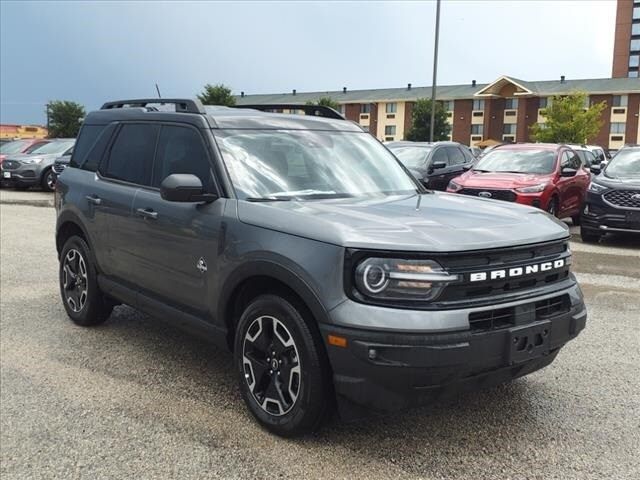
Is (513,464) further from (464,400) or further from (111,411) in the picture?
(111,411)

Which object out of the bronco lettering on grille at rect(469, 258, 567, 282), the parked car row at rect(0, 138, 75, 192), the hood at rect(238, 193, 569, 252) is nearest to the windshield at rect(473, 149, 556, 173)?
the hood at rect(238, 193, 569, 252)

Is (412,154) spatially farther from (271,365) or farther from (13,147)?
(13,147)

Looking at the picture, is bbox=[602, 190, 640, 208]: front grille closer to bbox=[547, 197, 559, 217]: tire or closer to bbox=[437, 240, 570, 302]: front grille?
bbox=[547, 197, 559, 217]: tire

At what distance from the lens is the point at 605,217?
10602mm

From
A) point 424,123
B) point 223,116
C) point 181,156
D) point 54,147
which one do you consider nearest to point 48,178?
point 54,147

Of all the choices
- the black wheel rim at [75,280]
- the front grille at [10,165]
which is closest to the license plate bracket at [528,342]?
the black wheel rim at [75,280]

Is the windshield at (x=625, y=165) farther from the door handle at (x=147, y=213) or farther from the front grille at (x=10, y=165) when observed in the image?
the front grille at (x=10, y=165)

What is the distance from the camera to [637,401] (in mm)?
4086

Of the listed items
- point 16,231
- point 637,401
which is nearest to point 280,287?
point 637,401

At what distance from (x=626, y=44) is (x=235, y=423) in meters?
126

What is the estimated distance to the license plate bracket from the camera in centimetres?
315

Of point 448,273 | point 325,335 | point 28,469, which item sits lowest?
point 28,469

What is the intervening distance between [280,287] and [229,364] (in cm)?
144

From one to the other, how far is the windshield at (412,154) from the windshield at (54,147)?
11621 millimetres
